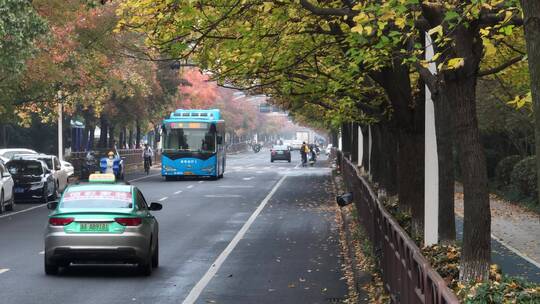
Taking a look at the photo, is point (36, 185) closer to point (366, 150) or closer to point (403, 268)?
point (366, 150)

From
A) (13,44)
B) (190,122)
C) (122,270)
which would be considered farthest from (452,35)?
(190,122)

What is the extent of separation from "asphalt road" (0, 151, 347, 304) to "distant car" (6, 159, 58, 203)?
77 cm

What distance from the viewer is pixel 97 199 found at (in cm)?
1659

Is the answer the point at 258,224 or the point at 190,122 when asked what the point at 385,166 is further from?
the point at 190,122

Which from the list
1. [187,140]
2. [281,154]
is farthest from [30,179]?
[281,154]

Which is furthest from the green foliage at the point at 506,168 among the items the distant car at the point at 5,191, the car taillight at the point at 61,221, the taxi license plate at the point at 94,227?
the car taillight at the point at 61,221

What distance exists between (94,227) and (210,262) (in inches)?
→ 133

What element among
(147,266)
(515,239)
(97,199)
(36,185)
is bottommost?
(515,239)

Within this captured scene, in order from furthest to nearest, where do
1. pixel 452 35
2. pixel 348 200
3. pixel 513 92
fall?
pixel 513 92 → pixel 348 200 → pixel 452 35

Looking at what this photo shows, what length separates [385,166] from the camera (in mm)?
26156

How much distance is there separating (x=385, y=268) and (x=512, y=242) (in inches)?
384

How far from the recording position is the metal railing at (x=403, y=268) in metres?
7.64

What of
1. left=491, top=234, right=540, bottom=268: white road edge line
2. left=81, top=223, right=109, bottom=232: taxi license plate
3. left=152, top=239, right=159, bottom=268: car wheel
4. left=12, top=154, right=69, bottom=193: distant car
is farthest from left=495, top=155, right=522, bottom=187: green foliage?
left=81, top=223, right=109, bottom=232: taxi license plate

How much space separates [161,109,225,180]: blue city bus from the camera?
2098 inches
